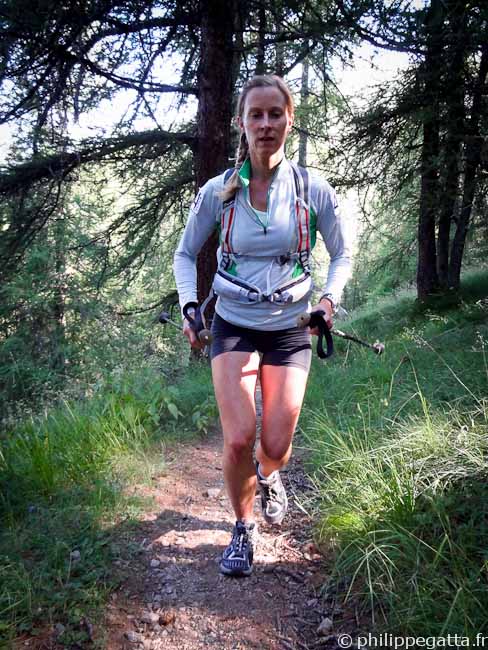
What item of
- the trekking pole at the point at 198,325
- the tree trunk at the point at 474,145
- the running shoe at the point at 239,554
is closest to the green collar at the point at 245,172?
the trekking pole at the point at 198,325

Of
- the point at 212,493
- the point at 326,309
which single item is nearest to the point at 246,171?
the point at 326,309

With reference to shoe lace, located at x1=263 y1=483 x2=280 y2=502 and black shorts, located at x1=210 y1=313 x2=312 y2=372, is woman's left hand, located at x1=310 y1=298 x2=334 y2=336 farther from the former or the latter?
shoe lace, located at x1=263 y1=483 x2=280 y2=502

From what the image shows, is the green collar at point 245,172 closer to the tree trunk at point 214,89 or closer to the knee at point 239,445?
the knee at point 239,445

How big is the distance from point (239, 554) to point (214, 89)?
18.4 ft

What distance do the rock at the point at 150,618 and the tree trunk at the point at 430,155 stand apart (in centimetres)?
526

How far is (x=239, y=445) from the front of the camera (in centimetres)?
264

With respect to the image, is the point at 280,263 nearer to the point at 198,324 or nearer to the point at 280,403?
the point at 198,324

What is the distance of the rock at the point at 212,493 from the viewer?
3651 millimetres

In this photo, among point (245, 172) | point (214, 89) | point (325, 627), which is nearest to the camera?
point (325, 627)

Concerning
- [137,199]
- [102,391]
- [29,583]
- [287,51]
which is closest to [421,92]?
[287,51]

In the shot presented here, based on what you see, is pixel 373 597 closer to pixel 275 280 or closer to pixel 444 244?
pixel 275 280

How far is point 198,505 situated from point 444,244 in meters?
8.24

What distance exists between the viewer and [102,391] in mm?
4859

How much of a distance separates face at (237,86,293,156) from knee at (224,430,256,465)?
164 centimetres
